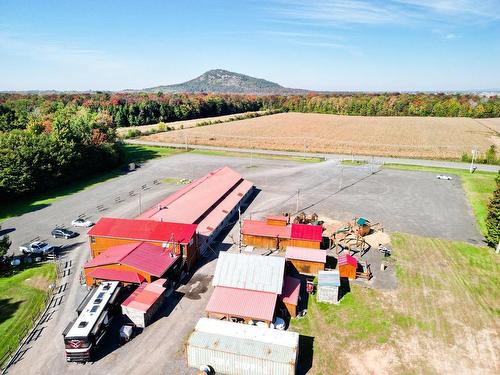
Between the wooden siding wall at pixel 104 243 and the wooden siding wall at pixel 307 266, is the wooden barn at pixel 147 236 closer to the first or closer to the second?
the wooden siding wall at pixel 104 243

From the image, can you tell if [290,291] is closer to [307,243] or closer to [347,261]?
[347,261]

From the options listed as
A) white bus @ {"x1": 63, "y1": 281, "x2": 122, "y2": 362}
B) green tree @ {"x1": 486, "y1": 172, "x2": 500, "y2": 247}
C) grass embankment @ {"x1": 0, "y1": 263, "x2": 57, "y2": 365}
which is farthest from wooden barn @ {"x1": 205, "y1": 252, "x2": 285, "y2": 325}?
green tree @ {"x1": 486, "y1": 172, "x2": 500, "y2": 247}

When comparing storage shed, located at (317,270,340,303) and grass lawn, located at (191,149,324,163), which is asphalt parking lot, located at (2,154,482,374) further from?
storage shed, located at (317,270,340,303)

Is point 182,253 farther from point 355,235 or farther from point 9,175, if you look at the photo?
point 9,175

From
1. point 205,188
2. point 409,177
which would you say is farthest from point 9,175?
point 409,177

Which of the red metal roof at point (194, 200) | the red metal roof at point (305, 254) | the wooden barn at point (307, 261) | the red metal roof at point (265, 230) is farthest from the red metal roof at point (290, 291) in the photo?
the red metal roof at point (194, 200)

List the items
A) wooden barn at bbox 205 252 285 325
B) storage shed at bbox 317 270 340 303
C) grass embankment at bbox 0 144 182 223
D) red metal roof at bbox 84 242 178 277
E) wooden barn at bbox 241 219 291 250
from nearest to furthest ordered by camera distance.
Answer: wooden barn at bbox 205 252 285 325
storage shed at bbox 317 270 340 303
red metal roof at bbox 84 242 178 277
wooden barn at bbox 241 219 291 250
grass embankment at bbox 0 144 182 223
